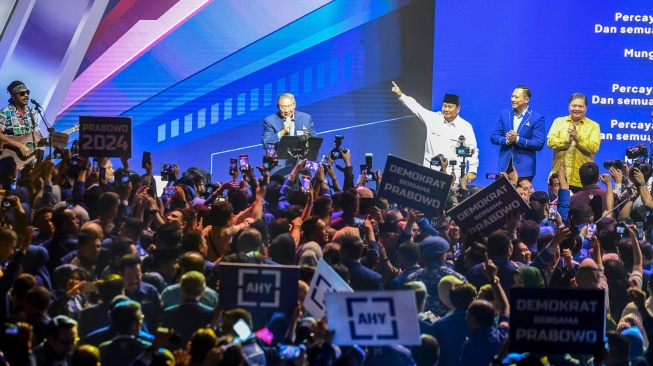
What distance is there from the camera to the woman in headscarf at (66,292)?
273 inches

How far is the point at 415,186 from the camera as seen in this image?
9.75 m

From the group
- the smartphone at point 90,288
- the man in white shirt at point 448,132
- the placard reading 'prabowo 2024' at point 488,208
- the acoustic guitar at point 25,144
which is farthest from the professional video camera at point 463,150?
the smartphone at point 90,288

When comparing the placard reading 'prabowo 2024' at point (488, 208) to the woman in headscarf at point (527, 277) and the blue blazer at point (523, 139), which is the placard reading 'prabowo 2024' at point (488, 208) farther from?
the blue blazer at point (523, 139)

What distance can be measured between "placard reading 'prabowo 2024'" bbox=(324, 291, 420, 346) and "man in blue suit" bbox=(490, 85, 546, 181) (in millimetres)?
9264

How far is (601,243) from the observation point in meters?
9.12

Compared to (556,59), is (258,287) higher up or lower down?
lower down

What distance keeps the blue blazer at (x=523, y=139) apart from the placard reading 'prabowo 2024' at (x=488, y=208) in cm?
588

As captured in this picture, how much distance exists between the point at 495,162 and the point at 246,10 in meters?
3.97

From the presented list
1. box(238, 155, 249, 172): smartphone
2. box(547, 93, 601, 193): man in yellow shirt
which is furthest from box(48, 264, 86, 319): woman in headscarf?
box(547, 93, 601, 193): man in yellow shirt

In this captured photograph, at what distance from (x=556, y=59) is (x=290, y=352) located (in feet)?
39.6

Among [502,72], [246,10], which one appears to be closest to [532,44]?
[502,72]

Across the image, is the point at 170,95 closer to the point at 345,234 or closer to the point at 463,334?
the point at 345,234

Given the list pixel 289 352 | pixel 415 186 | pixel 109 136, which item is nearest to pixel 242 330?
pixel 289 352

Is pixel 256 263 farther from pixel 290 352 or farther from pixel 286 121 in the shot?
pixel 286 121
